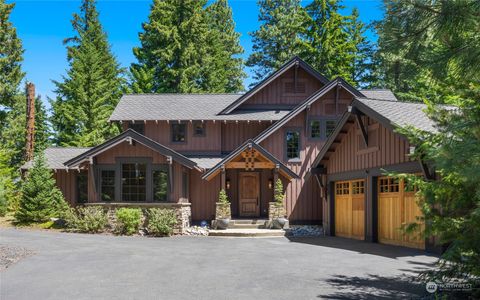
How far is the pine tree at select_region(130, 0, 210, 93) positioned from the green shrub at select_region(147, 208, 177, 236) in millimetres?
19078

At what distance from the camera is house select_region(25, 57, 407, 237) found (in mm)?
21938

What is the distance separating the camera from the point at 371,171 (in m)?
16.3

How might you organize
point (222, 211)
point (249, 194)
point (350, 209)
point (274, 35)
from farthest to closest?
point (274, 35)
point (249, 194)
point (222, 211)
point (350, 209)

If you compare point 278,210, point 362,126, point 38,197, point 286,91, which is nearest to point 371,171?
point 362,126

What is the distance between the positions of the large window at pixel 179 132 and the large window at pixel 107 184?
4.46 metres

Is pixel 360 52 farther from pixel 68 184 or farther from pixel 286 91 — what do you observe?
pixel 68 184

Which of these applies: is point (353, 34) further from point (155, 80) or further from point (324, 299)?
point (324, 299)

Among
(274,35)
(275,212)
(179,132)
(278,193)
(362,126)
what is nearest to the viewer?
(362,126)

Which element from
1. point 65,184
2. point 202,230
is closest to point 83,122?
point 65,184

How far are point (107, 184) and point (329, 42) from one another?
23.5 meters

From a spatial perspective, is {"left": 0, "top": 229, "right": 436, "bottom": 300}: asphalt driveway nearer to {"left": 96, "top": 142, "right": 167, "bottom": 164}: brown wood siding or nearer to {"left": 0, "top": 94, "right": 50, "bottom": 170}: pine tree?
{"left": 96, "top": 142, "right": 167, "bottom": 164}: brown wood siding

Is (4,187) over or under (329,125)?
under

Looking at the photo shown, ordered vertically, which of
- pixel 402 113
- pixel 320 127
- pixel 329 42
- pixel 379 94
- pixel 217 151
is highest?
pixel 329 42

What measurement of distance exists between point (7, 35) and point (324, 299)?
34.7 m
